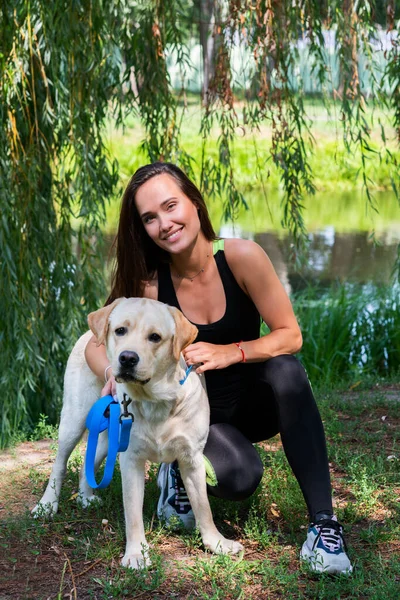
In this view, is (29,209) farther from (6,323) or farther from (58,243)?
(6,323)

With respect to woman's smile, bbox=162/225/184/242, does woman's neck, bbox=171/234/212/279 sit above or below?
below

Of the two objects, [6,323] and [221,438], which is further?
Answer: [6,323]

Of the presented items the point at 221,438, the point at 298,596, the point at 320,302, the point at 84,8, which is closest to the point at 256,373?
the point at 221,438

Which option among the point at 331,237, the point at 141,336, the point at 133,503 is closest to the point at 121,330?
the point at 141,336

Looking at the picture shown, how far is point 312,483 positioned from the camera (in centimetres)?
284

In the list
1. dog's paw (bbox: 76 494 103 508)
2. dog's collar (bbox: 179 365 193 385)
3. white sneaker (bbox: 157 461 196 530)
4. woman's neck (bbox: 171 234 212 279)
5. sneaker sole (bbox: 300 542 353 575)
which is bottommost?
dog's paw (bbox: 76 494 103 508)

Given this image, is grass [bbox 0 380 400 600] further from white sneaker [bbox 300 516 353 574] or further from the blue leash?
the blue leash

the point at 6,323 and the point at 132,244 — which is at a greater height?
the point at 132,244

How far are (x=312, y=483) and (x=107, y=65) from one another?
2352mm

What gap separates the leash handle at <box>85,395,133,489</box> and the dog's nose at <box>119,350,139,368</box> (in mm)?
330

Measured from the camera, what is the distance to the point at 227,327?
3.03 meters

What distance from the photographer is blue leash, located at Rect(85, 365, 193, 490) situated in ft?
9.04

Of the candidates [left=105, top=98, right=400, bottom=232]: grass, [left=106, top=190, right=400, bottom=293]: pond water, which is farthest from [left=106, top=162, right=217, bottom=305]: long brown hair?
[left=105, top=98, right=400, bottom=232]: grass

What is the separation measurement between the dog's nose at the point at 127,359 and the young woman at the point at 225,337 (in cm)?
31
